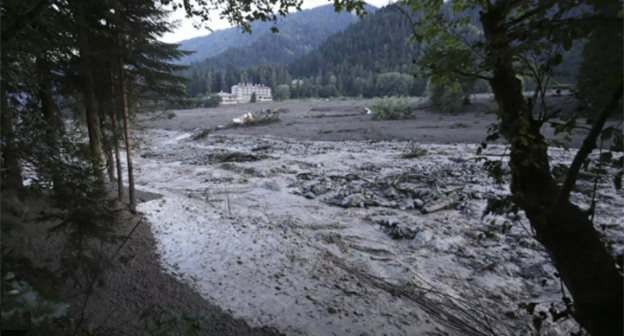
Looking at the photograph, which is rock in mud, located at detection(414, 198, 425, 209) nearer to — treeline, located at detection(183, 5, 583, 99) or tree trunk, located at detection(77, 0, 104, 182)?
tree trunk, located at detection(77, 0, 104, 182)

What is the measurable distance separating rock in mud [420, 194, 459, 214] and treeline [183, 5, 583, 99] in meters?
66.4

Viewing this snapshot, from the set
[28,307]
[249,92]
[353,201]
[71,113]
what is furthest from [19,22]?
[249,92]

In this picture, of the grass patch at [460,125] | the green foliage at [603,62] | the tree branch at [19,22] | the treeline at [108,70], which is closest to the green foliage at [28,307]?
the tree branch at [19,22]

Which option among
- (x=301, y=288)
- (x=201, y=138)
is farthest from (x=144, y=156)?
(x=301, y=288)

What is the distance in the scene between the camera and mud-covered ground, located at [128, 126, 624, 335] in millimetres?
4195

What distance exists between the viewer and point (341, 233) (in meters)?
7.27

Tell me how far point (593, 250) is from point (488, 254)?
4.53 metres

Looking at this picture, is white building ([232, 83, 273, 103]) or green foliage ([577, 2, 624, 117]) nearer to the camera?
green foliage ([577, 2, 624, 117])

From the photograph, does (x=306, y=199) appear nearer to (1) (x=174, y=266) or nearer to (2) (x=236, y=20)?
(1) (x=174, y=266)

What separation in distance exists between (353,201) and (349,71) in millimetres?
117864

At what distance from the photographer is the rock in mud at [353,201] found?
902cm

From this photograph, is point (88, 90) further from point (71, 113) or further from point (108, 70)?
point (71, 113)

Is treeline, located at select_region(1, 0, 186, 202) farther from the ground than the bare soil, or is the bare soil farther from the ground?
treeline, located at select_region(1, 0, 186, 202)

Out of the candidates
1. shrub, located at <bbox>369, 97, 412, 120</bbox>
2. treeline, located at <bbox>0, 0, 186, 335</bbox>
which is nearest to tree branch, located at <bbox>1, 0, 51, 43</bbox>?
treeline, located at <bbox>0, 0, 186, 335</bbox>
